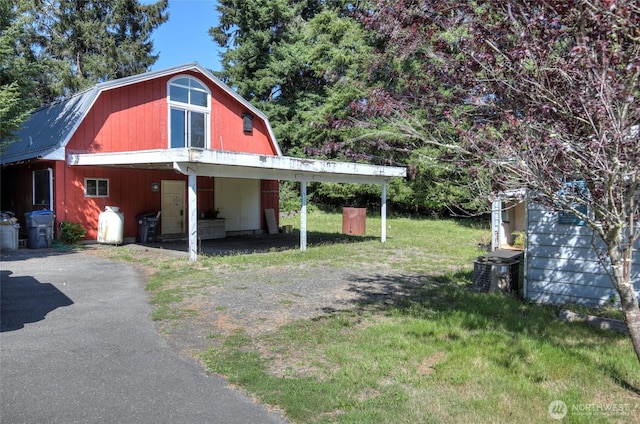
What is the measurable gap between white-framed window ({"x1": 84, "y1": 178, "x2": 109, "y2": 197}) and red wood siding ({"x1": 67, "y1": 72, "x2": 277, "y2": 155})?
2.89 ft

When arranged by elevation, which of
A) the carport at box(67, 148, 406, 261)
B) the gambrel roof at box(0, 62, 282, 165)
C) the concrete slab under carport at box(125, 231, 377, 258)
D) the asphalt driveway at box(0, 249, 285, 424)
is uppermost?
the gambrel roof at box(0, 62, 282, 165)

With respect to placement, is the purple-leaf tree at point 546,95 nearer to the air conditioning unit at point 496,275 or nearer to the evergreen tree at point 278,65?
the air conditioning unit at point 496,275

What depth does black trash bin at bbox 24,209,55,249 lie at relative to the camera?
1259 cm

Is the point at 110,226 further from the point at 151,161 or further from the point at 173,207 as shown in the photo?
the point at 151,161

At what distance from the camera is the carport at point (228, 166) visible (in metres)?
10.4

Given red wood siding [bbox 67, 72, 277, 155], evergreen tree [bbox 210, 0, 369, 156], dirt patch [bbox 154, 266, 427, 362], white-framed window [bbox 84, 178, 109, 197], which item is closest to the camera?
dirt patch [bbox 154, 266, 427, 362]

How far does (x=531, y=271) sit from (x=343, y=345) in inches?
155

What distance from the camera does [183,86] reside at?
53.9 feet

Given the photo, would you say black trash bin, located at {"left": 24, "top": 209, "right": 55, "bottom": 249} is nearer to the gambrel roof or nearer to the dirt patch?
the gambrel roof

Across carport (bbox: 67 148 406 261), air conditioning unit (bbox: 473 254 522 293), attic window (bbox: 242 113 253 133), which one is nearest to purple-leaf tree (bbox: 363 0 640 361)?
air conditioning unit (bbox: 473 254 522 293)

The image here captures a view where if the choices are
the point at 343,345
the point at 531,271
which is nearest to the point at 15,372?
the point at 343,345

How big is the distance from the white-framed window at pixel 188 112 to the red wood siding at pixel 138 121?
22 cm

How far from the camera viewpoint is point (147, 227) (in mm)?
14867

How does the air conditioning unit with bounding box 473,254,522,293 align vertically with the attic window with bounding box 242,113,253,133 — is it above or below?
below
